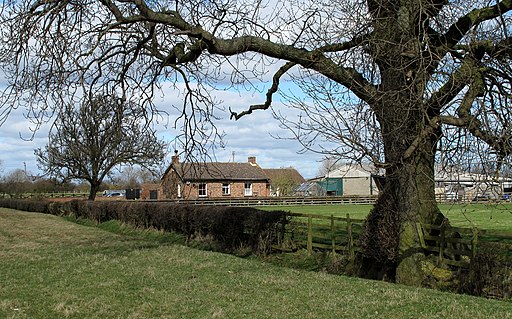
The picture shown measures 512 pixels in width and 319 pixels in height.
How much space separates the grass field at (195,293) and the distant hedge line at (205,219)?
11.5 feet

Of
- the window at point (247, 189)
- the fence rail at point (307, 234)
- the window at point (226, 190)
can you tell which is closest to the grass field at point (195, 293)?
the fence rail at point (307, 234)

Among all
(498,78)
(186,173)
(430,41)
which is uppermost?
(430,41)

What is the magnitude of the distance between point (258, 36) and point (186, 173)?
3193mm

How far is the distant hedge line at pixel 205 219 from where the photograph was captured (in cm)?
1770

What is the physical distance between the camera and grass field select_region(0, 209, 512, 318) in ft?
26.2

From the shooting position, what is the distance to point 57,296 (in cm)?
932

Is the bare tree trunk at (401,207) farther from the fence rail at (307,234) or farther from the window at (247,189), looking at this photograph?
the window at (247,189)

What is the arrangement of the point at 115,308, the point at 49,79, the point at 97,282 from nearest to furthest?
1. the point at 115,308
2. the point at 49,79
3. the point at 97,282

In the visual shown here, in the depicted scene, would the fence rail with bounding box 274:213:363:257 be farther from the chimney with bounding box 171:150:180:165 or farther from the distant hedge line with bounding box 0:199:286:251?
the chimney with bounding box 171:150:180:165

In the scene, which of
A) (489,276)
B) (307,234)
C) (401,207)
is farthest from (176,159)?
(489,276)

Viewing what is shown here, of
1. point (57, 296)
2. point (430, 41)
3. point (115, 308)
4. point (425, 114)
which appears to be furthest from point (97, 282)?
point (430, 41)

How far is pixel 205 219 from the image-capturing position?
20516mm

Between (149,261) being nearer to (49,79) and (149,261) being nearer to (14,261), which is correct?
(14,261)

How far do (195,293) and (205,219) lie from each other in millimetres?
11162
